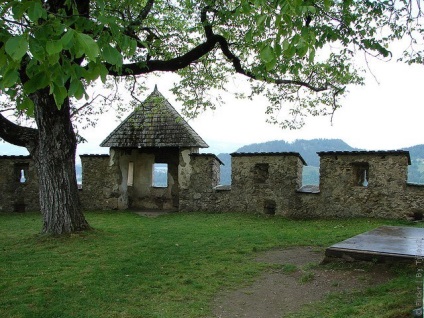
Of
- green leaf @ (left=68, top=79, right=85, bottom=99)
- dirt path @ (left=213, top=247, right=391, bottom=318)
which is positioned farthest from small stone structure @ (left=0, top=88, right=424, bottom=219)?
green leaf @ (left=68, top=79, right=85, bottom=99)

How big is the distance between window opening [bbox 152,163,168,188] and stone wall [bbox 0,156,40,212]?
5.17 meters

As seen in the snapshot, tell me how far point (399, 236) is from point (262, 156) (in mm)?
7807

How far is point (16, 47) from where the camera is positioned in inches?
103

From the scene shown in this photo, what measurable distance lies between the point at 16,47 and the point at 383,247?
5625 mm

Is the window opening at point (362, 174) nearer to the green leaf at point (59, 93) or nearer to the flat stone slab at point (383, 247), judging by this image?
the flat stone slab at point (383, 247)

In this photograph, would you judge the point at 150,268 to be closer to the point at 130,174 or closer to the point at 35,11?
the point at 35,11

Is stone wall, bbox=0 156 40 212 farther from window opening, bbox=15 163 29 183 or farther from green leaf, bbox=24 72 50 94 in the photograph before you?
green leaf, bbox=24 72 50 94

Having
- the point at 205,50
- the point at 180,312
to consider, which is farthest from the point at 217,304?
the point at 205,50

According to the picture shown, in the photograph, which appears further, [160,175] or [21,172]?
[160,175]

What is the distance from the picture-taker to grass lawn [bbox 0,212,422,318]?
16.3 ft

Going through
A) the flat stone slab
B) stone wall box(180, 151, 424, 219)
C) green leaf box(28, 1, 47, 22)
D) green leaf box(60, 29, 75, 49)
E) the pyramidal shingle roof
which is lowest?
the flat stone slab

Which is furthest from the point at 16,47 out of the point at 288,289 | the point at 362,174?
the point at 362,174

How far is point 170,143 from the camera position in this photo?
16234mm

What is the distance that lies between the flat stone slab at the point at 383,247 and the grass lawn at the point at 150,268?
0.26 metres
